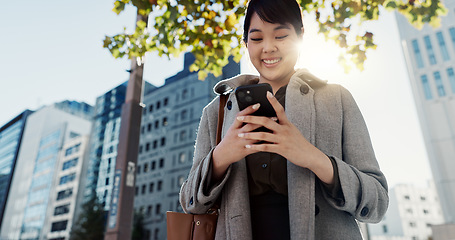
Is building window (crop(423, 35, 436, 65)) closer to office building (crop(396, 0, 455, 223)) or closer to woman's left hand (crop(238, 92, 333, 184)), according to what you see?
office building (crop(396, 0, 455, 223))

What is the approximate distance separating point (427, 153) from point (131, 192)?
Result: 5241cm

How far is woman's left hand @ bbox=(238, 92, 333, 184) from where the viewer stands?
1233 mm

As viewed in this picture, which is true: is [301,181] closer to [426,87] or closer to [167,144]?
[167,144]

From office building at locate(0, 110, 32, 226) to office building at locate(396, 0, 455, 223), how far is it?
8262 cm

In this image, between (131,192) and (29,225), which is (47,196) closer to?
(29,225)

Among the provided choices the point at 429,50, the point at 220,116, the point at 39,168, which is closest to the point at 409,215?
the point at 429,50

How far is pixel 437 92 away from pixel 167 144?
37.6 m

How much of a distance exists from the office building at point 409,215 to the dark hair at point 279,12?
264ft

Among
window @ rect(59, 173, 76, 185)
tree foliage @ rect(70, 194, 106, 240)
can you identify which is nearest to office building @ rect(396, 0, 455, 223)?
tree foliage @ rect(70, 194, 106, 240)

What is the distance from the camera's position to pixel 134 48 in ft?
15.6

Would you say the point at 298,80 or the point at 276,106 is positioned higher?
the point at 298,80

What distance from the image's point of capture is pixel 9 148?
87.4m

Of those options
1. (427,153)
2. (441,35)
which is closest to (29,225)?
(427,153)

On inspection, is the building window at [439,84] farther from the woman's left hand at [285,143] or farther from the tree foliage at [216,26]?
the woman's left hand at [285,143]
